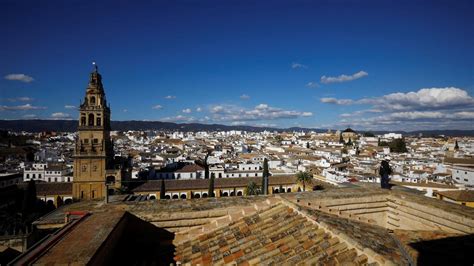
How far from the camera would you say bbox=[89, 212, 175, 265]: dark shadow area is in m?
4.38

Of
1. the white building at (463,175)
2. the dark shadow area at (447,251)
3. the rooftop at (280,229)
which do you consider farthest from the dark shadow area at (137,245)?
the white building at (463,175)

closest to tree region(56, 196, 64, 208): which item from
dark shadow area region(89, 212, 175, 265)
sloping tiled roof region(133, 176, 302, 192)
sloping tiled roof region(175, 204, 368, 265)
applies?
sloping tiled roof region(133, 176, 302, 192)

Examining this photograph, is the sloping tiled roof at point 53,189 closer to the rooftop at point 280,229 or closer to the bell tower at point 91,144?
the bell tower at point 91,144

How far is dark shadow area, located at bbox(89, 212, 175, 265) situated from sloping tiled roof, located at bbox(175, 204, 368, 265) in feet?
1.02

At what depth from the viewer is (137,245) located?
17.3 ft

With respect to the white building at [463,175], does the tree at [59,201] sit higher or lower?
lower

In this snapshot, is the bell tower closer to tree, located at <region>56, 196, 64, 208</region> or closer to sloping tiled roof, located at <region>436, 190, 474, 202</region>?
tree, located at <region>56, 196, 64, 208</region>

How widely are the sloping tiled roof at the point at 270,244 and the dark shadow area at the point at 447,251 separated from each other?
1.14 m

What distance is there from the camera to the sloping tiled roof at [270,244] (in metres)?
3.82

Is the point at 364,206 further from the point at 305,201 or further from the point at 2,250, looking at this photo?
Answer: the point at 2,250

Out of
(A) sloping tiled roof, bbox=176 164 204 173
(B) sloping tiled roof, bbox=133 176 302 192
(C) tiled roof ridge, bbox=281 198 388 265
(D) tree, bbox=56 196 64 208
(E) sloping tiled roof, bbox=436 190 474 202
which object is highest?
(C) tiled roof ridge, bbox=281 198 388 265

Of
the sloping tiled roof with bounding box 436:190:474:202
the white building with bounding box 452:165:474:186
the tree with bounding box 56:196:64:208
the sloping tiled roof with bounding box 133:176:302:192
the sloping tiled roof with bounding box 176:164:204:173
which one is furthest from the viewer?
the sloping tiled roof with bounding box 176:164:204:173

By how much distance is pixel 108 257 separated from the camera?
414 cm

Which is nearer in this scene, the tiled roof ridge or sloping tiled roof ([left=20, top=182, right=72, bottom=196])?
the tiled roof ridge
